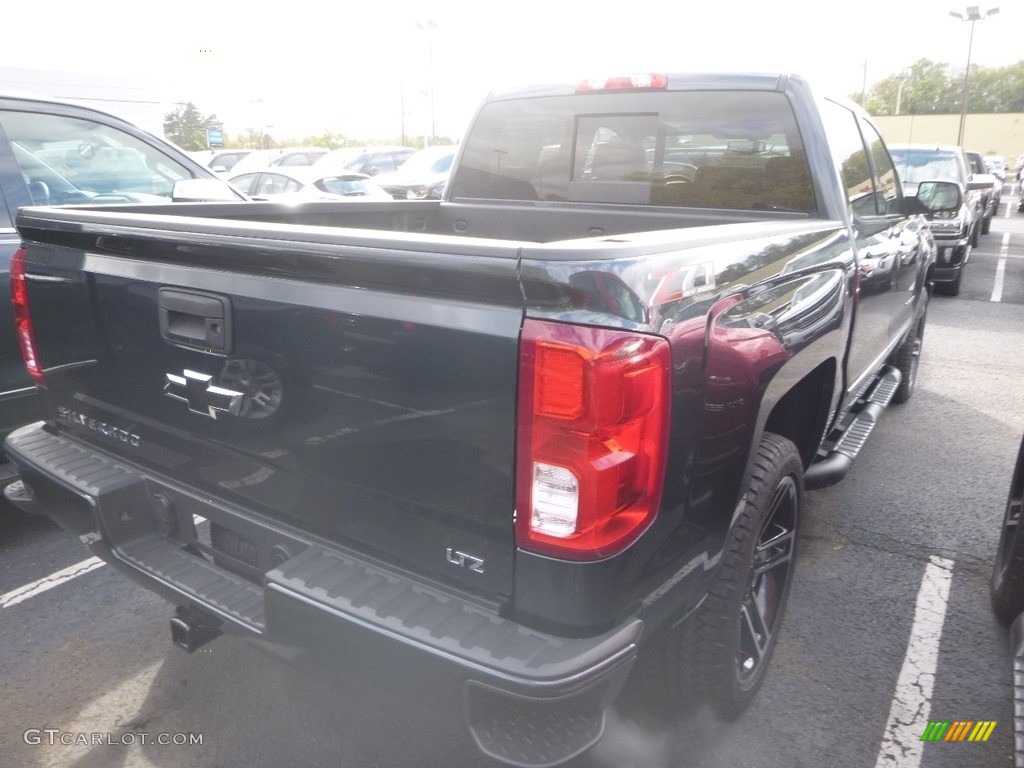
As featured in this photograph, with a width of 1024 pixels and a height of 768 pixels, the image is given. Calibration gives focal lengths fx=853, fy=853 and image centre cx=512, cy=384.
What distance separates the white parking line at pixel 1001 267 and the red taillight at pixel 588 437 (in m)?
10.3

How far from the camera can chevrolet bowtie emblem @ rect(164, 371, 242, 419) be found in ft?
7.32

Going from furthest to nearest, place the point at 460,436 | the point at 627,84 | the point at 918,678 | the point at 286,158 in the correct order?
the point at 286,158, the point at 627,84, the point at 918,678, the point at 460,436

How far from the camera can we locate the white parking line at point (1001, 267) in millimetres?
10790

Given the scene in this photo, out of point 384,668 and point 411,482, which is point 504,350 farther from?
point 384,668

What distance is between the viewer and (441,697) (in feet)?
5.97

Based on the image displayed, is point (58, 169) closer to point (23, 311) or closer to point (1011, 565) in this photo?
point (23, 311)

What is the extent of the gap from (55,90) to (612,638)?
63.4 feet

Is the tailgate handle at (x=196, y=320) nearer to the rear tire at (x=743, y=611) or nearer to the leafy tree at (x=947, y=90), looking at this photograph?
the rear tire at (x=743, y=611)

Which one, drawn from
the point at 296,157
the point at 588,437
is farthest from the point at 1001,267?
the point at 296,157

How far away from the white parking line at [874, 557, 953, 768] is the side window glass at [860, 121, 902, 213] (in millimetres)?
1796

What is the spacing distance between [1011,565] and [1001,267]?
11.9 meters

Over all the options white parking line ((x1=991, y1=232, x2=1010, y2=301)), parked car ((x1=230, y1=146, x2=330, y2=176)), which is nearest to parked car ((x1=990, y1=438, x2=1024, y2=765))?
white parking line ((x1=991, y1=232, x2=1010, y2=301))

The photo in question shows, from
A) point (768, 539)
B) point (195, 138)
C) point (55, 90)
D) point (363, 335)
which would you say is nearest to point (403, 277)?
point (363, 335)

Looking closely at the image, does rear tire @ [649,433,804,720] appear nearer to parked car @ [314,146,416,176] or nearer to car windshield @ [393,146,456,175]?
car windshield @ [393,146,456,175]
